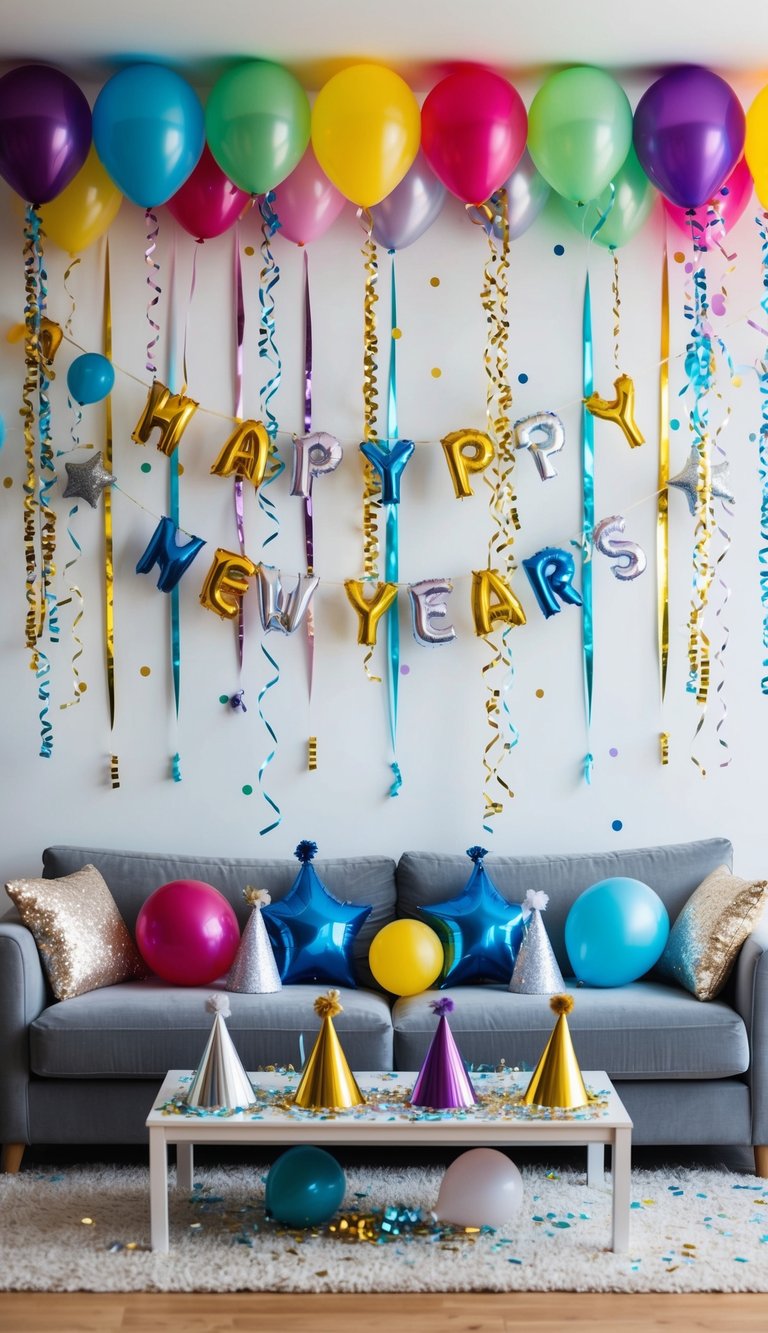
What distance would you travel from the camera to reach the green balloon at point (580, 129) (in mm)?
3645

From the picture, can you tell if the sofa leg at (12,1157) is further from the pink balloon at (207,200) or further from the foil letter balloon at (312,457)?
the pink balloon at (207,200)

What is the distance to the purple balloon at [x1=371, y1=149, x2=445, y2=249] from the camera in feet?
A: 12.6

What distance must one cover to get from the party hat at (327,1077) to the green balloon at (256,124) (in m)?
2.13

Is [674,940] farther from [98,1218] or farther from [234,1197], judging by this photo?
[98,1218]

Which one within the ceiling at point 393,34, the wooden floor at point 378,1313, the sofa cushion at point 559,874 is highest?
the ceiling at point 393,34

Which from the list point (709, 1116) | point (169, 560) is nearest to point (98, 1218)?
point (709, 1116)

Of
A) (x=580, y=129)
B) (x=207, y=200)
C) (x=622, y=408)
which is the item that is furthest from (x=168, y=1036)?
(x=580, y=129)

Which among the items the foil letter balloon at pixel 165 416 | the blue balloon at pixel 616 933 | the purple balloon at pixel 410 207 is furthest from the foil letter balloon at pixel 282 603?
the blue balloon at pixel 616 933

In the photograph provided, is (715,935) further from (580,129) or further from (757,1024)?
(580,129)

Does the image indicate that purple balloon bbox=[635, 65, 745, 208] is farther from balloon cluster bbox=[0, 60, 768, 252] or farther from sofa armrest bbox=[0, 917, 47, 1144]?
sofa armrest bbox=[0, 917, 47, 1144]

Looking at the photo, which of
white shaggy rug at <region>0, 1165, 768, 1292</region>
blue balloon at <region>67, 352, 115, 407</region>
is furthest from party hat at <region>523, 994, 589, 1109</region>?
blue balloon at <region>67, 352, 115, 407</region>

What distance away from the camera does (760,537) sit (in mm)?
4105

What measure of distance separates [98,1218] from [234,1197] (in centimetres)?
30

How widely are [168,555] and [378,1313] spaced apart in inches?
83.0
